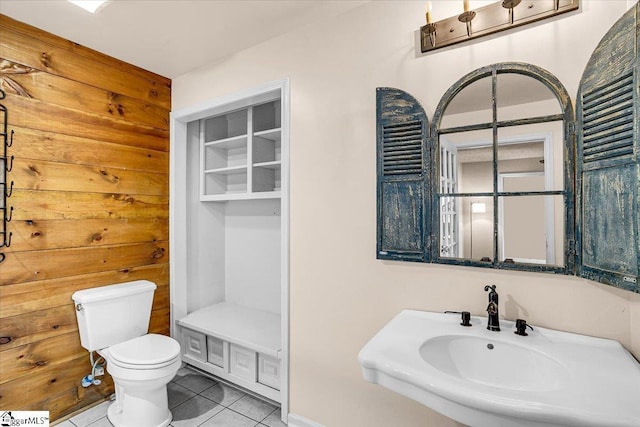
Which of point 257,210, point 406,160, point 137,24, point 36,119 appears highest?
point 137,24

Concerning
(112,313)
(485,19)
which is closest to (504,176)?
(485,19)

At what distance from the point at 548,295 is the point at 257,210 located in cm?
214

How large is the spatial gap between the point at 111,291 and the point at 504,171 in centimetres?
243

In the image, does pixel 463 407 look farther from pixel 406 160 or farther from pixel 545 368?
pixel 406 160

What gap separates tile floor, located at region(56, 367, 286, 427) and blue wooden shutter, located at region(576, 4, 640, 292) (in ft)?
6.27

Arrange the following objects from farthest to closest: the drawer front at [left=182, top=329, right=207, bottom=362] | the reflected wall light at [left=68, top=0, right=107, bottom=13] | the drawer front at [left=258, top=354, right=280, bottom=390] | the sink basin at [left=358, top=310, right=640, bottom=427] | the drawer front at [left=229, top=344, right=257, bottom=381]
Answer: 1. the drawer front at [left=182, top=329, right=207, bottom=362]
2. the drawer front at [left=229, top=344, right=257, bottom=381]
3. the drawer front at [left=258, top=354, right=280, bottom=390]
4. the reflected wall light at [left=68, top=0, right=107, bottom=13]
5. the sink basin at [left=358, top=310, right=640, bottom=427]

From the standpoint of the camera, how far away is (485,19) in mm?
1386

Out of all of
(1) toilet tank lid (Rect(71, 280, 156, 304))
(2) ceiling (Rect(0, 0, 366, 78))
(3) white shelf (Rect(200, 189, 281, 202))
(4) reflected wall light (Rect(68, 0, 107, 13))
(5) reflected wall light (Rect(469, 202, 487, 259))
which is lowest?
(1) toilet tank lid (Rect(71, 280, 156, 304))

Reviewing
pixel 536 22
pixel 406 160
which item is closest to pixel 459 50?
pixel 536 22

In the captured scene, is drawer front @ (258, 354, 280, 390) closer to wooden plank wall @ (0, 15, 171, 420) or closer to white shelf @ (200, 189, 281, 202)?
wooden plank wall @ (0, 15, 171, 420)

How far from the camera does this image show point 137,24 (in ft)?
6.35

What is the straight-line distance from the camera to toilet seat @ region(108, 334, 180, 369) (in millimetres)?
1875

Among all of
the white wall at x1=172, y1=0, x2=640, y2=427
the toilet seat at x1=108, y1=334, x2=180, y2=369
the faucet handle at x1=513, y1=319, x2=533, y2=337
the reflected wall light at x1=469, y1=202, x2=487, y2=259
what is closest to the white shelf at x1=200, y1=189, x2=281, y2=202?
the white wall at x1=172, y1=0, x2=640, y2=427

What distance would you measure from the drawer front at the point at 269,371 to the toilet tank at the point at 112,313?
2.93 feet
